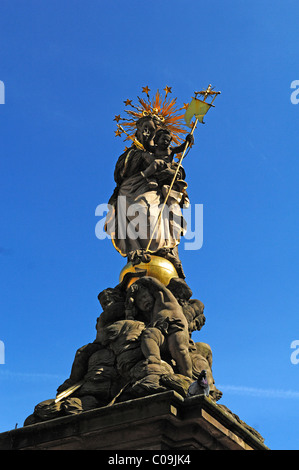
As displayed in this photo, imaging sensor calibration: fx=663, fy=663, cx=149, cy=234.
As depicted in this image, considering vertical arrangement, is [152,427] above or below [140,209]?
below

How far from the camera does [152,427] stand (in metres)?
8.37

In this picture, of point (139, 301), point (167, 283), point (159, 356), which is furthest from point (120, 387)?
point (167, 283)

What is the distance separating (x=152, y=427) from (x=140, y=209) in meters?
6.36

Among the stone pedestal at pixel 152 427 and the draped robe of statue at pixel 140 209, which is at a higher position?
the draped robe of statue at pixel 140 209

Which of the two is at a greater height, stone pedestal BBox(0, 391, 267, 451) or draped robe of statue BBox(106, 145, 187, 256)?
draped robe of statue BBox(106, 145, 187, 256)

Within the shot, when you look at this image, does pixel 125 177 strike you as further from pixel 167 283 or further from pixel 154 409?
pixel 154 409

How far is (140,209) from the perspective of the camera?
45.9ft

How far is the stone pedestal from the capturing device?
8336 mm

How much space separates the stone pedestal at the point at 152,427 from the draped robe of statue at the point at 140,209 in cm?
516

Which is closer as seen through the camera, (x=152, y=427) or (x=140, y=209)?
(x=152, y=427)

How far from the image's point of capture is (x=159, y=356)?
1042cm

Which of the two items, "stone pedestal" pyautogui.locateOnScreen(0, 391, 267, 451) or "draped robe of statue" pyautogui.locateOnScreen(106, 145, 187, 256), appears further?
"draped robe of statue" pyautogui.locateOnScreen(106, 145, 187, 256)

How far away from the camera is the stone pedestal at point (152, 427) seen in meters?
8.34

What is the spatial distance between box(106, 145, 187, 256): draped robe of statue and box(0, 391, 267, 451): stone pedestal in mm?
5157
